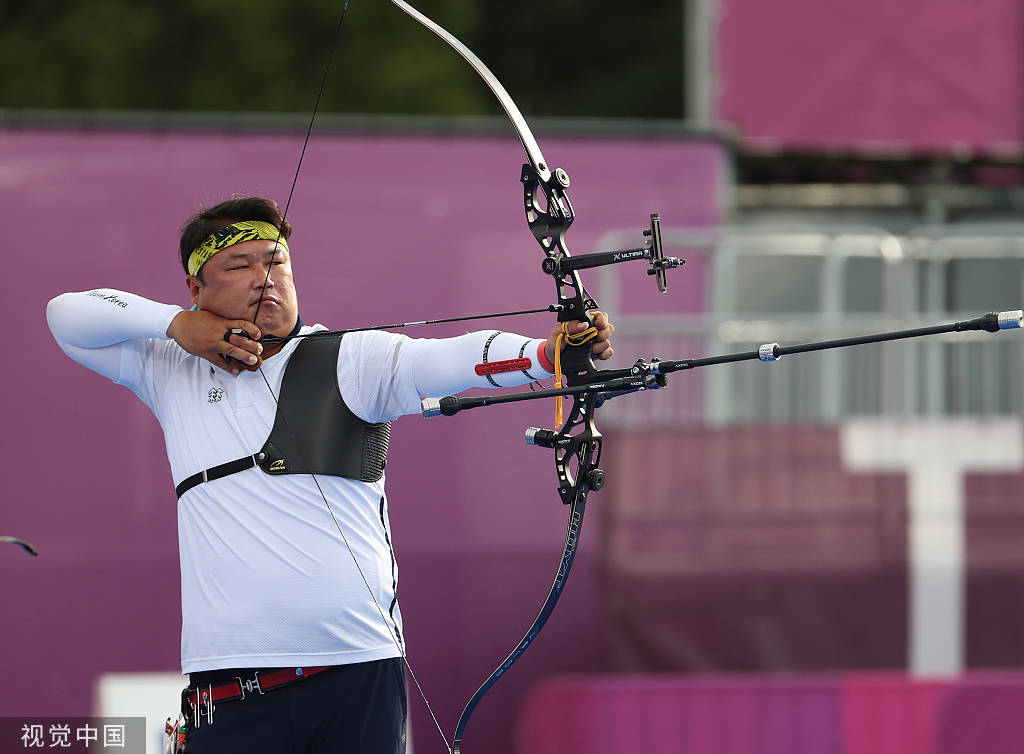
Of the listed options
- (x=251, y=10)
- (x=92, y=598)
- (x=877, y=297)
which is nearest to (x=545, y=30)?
(x=251, y=10)

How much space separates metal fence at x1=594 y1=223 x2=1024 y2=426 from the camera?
420 centimetres

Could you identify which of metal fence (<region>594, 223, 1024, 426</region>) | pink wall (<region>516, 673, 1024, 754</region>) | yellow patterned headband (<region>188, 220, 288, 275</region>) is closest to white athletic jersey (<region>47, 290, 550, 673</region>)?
yellow patterned headband (<region>188, 220, 288, 275</region>)

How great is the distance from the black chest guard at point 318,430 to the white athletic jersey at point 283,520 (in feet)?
0.04

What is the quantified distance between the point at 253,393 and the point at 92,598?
7.82 feet

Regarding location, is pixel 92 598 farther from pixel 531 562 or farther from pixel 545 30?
pixel 545 30

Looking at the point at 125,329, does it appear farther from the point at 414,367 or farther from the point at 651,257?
the point at 651,257

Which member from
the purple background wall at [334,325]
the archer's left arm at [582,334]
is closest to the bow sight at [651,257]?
the archer's left arm at [582,334]

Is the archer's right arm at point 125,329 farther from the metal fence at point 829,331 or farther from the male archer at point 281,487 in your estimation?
the metal fence at point 829,331

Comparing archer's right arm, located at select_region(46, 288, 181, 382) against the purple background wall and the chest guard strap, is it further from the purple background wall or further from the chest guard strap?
the purple background wall

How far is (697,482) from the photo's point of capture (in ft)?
13.6

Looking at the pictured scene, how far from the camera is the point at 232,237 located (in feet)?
7.17

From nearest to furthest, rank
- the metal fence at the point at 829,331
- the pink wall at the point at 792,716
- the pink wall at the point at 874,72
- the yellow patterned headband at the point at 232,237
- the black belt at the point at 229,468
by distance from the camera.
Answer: the black belt at the point at 229,468, the yellow patterned headband at the point at 232,237, the pink wall at the point at 792,716, the metal fence at the point at 829,331, the pink wall at the point at 874,72

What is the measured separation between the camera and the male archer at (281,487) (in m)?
2.01

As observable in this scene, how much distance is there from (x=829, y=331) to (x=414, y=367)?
2.37 meters
